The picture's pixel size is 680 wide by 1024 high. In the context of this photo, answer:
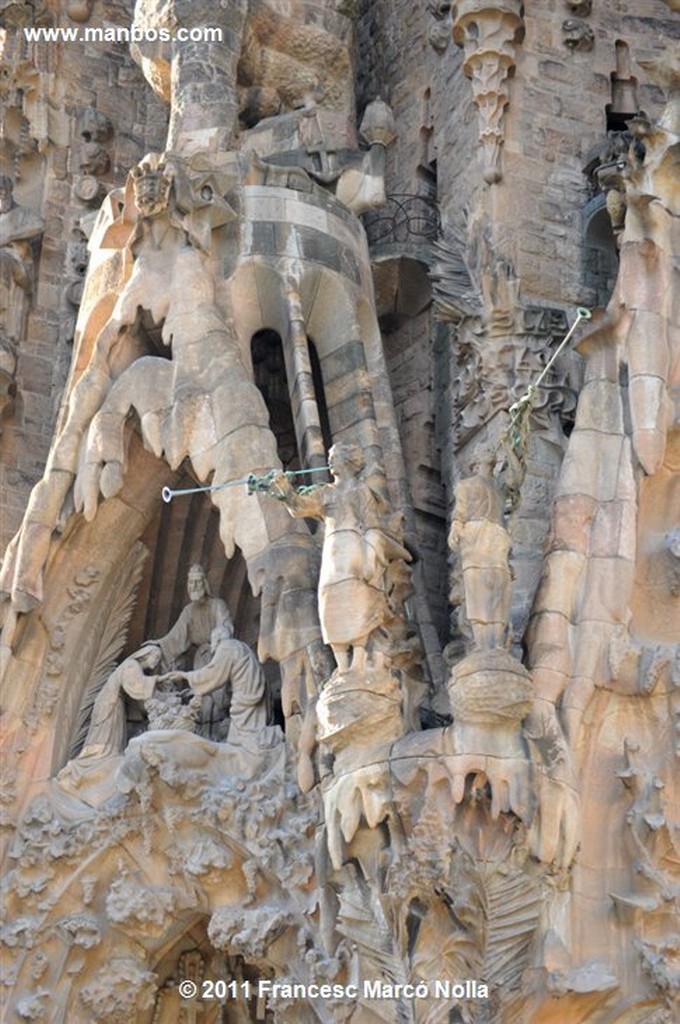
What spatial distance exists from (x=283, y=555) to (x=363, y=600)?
2.63 feet

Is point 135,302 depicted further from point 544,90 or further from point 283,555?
point 544,90

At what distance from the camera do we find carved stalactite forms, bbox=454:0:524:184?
1598 centimetres

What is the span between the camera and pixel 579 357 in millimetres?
15117

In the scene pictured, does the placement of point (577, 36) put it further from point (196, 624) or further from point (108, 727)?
point (108, 727)

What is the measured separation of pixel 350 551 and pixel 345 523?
170mm

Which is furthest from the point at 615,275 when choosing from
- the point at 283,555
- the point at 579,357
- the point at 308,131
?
the point at 283,555

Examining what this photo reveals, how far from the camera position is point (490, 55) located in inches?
635

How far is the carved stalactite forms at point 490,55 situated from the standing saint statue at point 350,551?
2936 mm

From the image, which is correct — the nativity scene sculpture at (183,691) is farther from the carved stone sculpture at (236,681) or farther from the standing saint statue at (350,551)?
the standing saint statue at (350,551)

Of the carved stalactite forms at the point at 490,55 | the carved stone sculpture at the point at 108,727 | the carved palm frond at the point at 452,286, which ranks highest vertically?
the carved stalactite forms at the point at 490,55

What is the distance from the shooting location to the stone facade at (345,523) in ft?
42.5

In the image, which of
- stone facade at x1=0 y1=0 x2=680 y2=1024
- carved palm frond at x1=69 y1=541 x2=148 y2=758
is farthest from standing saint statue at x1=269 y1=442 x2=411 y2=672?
carved palm frond at x1=69 y1=541 x2=148 y2=758

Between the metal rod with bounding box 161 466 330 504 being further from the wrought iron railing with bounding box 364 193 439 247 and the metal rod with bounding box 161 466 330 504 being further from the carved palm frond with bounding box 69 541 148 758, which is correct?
the wrought iron railing with bounding box 364 193 439 247

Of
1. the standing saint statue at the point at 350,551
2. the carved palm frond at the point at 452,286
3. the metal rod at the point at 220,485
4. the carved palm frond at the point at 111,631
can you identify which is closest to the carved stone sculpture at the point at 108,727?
the carved palm frond at the point at 111,631
